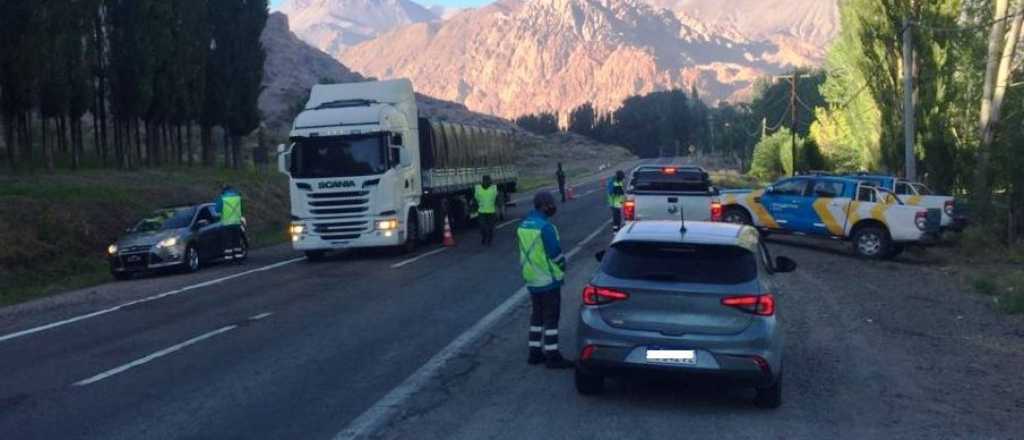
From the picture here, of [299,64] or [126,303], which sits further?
[299,64]

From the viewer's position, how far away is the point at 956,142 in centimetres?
3062

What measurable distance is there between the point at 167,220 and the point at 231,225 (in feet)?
4.59

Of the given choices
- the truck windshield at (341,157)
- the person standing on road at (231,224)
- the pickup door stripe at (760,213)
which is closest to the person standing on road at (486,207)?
the truck windshield at (341,157)

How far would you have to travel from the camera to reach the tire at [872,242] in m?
22.6

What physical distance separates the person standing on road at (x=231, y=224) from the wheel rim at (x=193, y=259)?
0.96 meters

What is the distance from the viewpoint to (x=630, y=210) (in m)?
20.8

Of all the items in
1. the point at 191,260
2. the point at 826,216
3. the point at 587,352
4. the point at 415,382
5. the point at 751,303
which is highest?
the point at 751,303

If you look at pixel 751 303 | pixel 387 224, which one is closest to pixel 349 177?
pixel 387 224

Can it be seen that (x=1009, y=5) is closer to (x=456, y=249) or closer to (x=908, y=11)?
(x=908, y=11)

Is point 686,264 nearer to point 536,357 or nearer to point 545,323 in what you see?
point 545,323

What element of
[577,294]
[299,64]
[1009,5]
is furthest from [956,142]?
[299,64]

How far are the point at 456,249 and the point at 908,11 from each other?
18.8m

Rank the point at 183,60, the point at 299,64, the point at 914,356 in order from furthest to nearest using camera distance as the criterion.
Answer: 1. the point at 299,64
2. the point at 183,60
3. the point at 914,356

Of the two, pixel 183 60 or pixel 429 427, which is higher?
pixel 183 60
